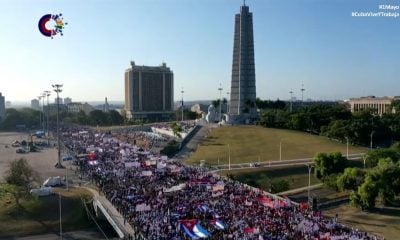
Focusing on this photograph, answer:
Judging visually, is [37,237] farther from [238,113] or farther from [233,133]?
[238,113]

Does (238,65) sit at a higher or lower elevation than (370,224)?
higher

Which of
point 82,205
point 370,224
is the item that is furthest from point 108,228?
point 370,224

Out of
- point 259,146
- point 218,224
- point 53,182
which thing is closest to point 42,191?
point 53,182

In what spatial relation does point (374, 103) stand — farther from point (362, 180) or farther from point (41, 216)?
point (41, 216)

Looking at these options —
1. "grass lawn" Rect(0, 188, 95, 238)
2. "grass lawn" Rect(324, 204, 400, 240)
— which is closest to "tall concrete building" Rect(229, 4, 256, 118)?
"grass lawn" Rect(324, 204, 400, 240)

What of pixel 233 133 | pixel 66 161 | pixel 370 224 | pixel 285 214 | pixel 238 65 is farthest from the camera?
pixel 238 65

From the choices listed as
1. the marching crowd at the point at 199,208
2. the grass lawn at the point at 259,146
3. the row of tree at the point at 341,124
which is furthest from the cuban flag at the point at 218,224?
the row of tree at the point at 341,124

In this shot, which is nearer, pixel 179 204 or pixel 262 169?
pixel 179 204

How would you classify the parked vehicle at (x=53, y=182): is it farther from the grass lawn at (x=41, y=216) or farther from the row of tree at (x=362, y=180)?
the row of tree at (x=362, y=180)

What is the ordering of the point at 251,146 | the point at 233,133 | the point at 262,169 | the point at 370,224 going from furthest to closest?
the point at 233,133, the point at 251,146, the point at 262,169, the point at 370,224
